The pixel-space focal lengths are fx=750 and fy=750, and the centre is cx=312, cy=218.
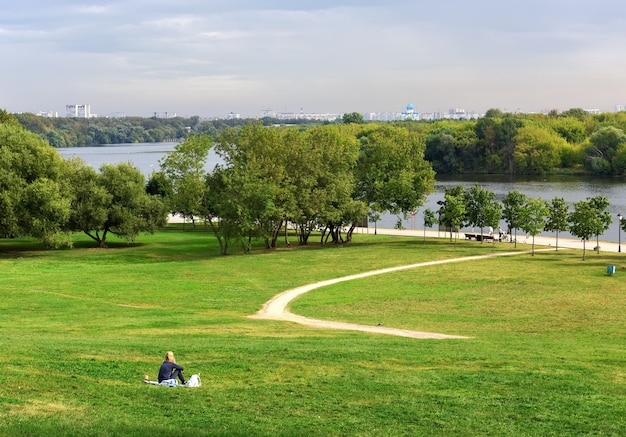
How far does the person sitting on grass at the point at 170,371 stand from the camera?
18.8 m

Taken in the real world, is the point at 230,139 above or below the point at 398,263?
above

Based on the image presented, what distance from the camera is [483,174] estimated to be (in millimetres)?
160625

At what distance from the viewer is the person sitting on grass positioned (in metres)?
18.8

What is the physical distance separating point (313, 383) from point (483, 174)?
146517mm

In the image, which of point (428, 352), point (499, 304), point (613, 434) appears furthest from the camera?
point (499, 304)

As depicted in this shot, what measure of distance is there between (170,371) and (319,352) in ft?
19.0

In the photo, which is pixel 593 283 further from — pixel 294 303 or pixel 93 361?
pixel 93 361

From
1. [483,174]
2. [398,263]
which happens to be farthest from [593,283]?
[483,174]

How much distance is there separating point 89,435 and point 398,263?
40280mm

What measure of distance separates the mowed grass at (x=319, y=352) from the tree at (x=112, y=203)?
50.4ft

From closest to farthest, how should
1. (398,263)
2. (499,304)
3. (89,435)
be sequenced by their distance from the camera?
(89,435), (499,304), (398,263)

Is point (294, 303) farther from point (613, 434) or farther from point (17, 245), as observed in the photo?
point (17, 245)

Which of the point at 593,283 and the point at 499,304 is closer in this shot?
the point at 499,304

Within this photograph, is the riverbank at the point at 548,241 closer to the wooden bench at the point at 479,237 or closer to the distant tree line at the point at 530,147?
the wooden bench at the point at 479,237
